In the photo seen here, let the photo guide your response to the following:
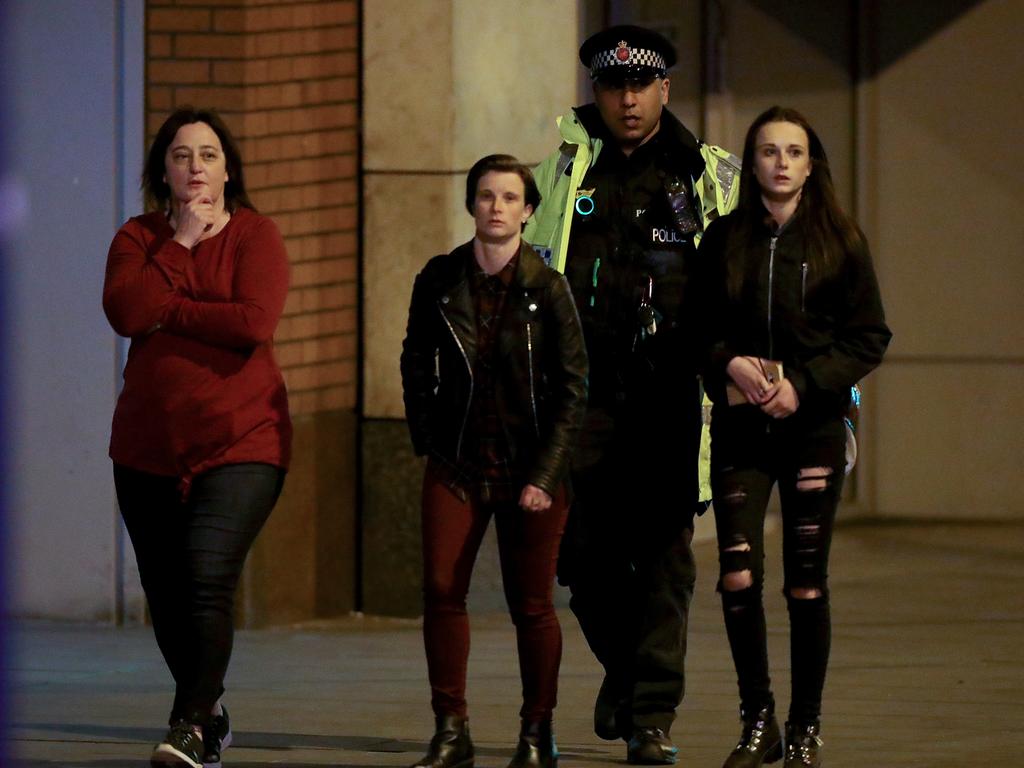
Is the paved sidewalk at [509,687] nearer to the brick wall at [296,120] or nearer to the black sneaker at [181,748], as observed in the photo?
the black sneaker at [181,748]

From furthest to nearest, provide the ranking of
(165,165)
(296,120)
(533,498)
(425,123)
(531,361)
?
(425,123) → (296,120) → (165,165) → (531,361) → (533,498)

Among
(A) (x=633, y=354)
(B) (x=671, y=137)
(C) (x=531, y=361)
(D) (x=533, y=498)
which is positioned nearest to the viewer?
(D) (x=533, y=498)

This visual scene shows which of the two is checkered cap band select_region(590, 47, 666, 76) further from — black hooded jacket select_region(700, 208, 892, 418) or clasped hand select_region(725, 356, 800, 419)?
clasped hand select_region(725, 356, 800, 419)

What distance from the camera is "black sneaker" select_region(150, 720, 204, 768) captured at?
4.74 metres

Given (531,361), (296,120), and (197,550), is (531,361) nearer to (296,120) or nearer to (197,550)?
(197,550)

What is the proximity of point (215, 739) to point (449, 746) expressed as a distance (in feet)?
2.04

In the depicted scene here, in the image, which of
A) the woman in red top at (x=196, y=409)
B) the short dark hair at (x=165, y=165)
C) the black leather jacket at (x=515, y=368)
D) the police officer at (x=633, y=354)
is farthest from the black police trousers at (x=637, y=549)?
the short dark hair at (x=165, y=165)

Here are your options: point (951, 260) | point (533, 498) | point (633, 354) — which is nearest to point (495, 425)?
point (533, 498)

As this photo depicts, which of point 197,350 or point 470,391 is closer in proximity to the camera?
point 470,391

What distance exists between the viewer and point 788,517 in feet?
15.9

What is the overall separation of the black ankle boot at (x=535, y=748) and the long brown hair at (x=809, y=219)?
1.17 m

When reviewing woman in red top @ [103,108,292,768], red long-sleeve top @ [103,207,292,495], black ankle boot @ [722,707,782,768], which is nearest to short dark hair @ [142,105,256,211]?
woman in red top @ [103,108,292,768]

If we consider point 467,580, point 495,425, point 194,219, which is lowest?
point 467,580

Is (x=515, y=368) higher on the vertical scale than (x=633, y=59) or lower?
lower
